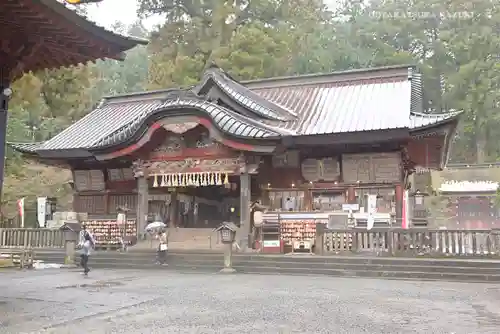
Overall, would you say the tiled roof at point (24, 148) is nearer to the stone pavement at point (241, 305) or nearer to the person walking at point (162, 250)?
the person walking at point (162, 250)

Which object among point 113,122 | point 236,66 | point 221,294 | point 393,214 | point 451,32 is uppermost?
point 451,32

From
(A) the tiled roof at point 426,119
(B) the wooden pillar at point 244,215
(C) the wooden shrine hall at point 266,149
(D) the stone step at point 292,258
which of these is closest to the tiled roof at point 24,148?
(C) the wooden shrine hall at point 266,149

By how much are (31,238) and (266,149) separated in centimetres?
1005

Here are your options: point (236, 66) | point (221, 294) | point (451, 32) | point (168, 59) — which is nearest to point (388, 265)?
point (221, 294)

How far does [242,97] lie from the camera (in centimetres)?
2253

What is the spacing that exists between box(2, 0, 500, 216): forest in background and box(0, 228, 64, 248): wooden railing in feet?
34.9

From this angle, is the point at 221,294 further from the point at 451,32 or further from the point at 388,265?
the point at 451,32

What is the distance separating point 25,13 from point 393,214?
15214mm

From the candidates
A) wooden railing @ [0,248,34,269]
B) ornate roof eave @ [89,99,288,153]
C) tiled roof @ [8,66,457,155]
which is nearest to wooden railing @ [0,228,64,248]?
wooden railing @ [0,248,34,269]

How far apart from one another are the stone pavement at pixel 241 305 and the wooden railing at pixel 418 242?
2709mm

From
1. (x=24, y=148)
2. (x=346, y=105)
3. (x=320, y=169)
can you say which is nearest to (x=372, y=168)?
(x=320, y=169)

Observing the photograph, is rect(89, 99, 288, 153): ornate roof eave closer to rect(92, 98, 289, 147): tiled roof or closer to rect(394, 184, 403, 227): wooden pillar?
rect(92, 98, 289, 147): tiled roof

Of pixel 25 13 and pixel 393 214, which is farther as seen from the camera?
pixel 393 214

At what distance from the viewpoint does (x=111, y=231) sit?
20344mm
